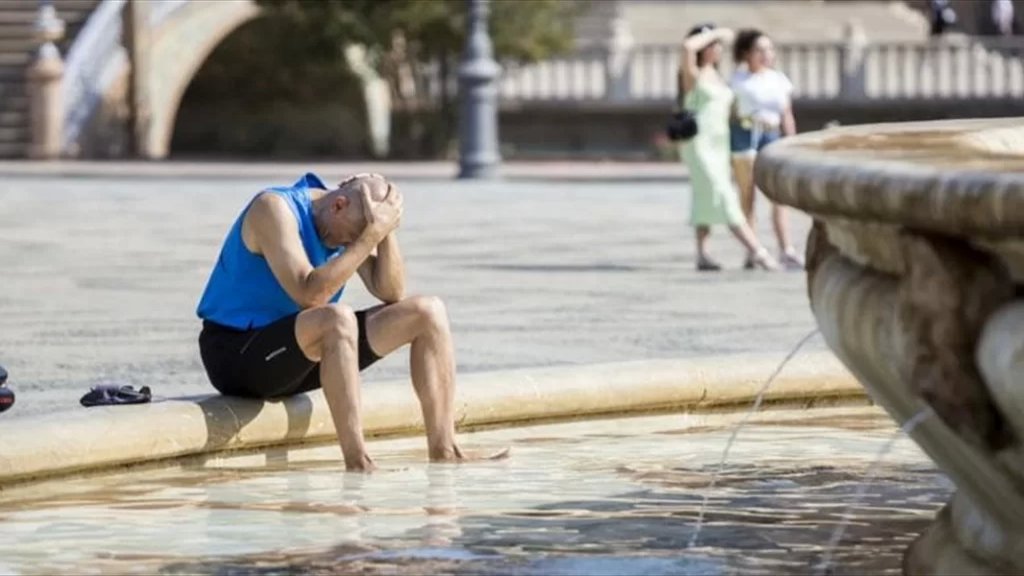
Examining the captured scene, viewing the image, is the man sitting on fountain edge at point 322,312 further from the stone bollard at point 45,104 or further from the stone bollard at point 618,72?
the stone bollard at point 618,72

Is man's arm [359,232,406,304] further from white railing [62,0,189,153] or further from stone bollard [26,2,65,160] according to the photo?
white railing [62,0,189,153]

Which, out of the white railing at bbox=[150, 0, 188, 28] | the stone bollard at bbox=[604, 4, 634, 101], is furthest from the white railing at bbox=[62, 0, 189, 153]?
the stone bollard at bbox=[604, 4, 634, 101]

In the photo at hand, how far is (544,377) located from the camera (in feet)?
29.0

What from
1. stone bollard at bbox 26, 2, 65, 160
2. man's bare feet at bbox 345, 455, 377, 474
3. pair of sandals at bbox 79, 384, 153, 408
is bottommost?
stone bollard at bbox 26, 2, 65, 160

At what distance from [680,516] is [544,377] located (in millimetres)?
1780

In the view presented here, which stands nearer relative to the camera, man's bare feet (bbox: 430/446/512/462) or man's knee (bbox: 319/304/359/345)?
man's knee (bbox: 319/304/359/345)

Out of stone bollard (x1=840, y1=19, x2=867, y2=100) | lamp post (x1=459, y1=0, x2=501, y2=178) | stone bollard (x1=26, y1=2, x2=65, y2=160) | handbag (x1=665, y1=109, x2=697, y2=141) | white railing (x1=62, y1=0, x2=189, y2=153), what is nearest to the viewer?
handbag (x1=665, y1=109, x2=697, y2=141)

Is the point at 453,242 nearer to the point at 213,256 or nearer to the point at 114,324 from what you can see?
the point at 213,256

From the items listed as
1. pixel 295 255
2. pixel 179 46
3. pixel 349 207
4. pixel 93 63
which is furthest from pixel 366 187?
pixel 179 46

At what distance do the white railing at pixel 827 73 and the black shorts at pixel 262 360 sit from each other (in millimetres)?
29809

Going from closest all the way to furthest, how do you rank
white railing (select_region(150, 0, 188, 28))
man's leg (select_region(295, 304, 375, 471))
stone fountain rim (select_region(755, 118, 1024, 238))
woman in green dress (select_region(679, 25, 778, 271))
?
1. stone fountain rim (select_region(755, 118, 1024, 238))
2. man's leg (select_region(295, 304, 375, 471))
3. woman in green dress (select_region(679, 25, 778, 271))
4. white railing (select_region(150, 0, 188, 28))

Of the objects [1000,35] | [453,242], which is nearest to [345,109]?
[1000,35]

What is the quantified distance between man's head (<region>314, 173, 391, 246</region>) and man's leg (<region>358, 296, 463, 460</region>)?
282 mm

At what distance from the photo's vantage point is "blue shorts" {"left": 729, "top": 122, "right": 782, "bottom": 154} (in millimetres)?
16016
